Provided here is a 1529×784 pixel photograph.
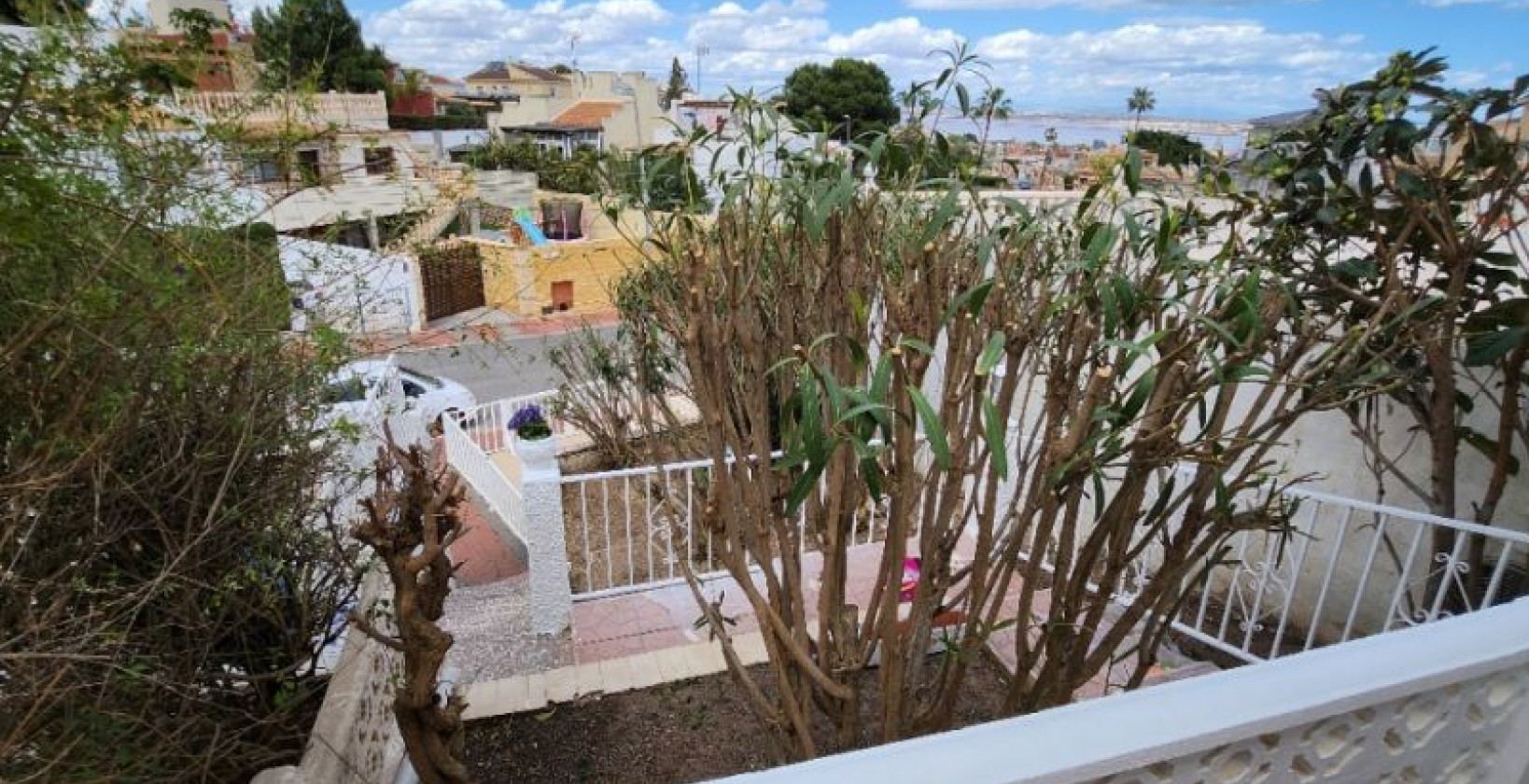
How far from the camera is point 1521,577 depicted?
2814 millimetres

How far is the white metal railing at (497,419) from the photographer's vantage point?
22.2 ft

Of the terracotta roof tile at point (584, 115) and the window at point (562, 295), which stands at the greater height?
the terracotta roof tile at point (584, 115)

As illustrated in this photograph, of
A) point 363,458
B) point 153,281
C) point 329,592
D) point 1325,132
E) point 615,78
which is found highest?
point 615,78

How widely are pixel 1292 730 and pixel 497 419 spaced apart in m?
7.02

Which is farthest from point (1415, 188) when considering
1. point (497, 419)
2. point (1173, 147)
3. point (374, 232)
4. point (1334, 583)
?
point (497, 419)

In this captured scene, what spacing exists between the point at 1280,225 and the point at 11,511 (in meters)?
3.55

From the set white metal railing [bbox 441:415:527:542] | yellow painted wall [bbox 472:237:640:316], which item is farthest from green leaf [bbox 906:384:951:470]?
yellow painted wall [bbox 472:237:640:316]

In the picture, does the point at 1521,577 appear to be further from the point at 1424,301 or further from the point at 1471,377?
the point at 1424,301

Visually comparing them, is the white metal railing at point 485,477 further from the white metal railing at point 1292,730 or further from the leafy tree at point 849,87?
the leafy tree at point 849,87

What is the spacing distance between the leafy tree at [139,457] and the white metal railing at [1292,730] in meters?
1.28

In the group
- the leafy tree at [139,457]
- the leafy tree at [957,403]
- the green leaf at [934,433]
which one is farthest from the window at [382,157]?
the green leaf at [934,433]

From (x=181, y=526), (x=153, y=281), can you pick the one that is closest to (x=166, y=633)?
(x=181, y=526)

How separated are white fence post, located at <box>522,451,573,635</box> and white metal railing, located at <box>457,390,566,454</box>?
327 centimetres

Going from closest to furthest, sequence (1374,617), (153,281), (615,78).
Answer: (153,281), (1374,617), (615,78)
